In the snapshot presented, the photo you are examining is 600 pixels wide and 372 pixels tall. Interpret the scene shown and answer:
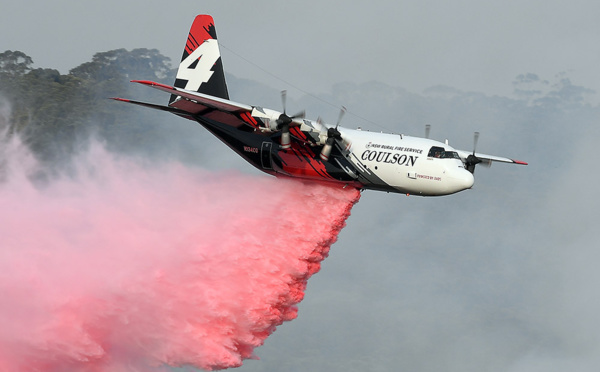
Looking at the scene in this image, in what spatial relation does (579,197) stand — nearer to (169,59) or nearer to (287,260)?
(169,59)

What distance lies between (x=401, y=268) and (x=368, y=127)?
1639 cm

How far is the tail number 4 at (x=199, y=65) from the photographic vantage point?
34719mm

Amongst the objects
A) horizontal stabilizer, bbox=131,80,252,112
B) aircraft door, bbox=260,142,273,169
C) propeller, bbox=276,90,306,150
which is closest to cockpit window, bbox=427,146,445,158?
propeller, bbox=276,90,306,150

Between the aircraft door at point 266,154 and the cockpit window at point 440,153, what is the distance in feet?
17.4

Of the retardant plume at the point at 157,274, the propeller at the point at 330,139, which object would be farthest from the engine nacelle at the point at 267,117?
the retardant plume at the point at 157,274

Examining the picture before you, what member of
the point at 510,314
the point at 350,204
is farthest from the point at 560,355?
the point at 350,204

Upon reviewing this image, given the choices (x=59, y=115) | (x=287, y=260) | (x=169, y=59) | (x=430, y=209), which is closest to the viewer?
(x=287, y=260)

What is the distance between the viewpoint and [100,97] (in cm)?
7162

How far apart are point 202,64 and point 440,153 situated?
10529 mm

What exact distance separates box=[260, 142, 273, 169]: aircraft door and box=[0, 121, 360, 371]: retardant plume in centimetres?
98

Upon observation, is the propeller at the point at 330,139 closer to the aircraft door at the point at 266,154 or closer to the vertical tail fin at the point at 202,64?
the aircraft door at the point at 266,154

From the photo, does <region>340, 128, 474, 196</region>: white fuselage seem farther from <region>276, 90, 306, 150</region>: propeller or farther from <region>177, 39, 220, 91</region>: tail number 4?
<region>177, 39, 220, 91</region>: tail number 4

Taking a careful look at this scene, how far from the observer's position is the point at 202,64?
34875mm

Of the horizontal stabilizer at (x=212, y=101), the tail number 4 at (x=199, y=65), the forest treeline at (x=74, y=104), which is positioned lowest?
the horizontal stabilizer at (x=212, y=101)
